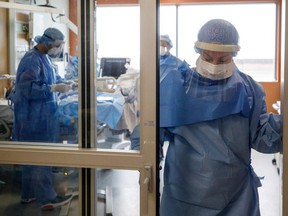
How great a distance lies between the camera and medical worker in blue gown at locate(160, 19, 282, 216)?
150cm

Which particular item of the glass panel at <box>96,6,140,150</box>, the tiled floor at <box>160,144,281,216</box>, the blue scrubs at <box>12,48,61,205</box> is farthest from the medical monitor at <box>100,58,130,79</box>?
the tiled floor at <box>160,144,281,216</box>

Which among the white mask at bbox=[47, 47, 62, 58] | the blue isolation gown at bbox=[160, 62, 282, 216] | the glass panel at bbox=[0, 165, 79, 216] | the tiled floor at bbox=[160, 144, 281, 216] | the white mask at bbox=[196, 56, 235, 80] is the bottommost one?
the tiled floor at bbox=[160, 144, 281, 216]

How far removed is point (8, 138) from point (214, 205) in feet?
3.40

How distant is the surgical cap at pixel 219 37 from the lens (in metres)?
1.50

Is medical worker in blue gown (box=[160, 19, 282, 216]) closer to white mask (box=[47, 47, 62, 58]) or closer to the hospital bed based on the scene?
the hospital bed

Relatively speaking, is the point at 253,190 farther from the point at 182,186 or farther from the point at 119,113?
the point at 119,113

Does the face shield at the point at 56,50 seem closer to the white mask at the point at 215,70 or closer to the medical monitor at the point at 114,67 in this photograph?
the medical monitor at the point at 114,67

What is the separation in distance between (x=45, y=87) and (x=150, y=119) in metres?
0.67

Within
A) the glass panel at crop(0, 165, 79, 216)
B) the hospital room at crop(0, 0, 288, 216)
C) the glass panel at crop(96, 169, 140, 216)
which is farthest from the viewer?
the glass panel at crop(0, 165, 79, 216)

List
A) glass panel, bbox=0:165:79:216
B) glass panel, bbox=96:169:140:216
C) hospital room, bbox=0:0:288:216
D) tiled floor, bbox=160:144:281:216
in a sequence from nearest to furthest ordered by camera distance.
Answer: hospital room, bbox=0:0:288:216 → glass panel, bbox=96:169:140:216 → glass panel, bbox=0:165:79:216 → tiled floor, bbox=160:144:281:216

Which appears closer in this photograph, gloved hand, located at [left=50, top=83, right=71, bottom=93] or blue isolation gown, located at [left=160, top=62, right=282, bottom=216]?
blue isolation gown, located at [left=160, top=62, right=282, bottom=216]

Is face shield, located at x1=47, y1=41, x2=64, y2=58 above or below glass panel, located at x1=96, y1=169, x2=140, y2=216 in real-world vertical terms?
above

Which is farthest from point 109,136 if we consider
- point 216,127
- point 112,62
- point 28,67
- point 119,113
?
point 28,67

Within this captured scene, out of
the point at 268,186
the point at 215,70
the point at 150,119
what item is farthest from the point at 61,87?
the point at 268,186
